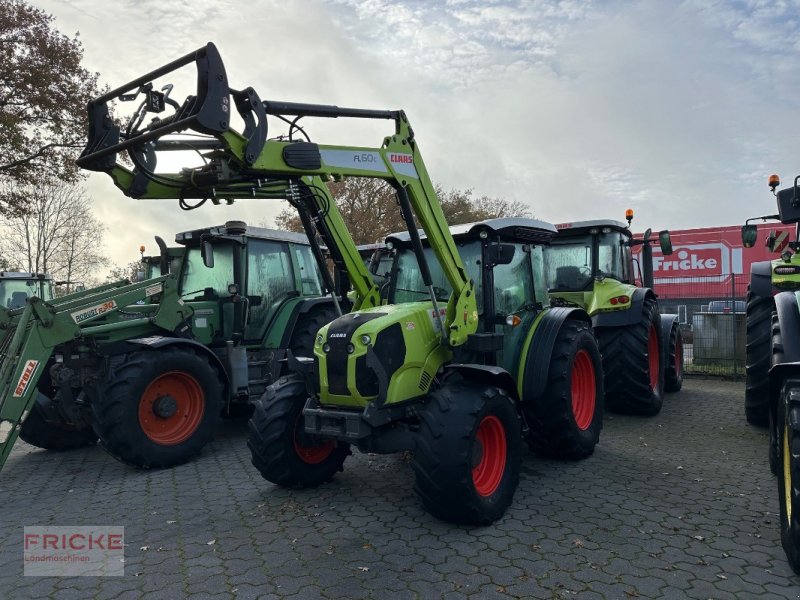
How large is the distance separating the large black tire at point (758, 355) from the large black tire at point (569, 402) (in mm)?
1766

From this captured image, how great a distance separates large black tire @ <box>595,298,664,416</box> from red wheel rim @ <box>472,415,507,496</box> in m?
3.46

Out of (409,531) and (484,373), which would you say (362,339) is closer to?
(484,373)

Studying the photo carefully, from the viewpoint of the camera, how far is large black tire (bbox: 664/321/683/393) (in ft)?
29.2

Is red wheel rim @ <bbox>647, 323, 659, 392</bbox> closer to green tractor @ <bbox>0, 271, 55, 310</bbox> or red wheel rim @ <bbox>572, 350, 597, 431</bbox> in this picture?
red wheel rim @ <bbox>572, 350, 597, 431</bbox>

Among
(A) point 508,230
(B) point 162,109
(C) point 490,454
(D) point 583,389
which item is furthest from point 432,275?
(B) point 162,109

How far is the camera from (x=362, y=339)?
4223 mm

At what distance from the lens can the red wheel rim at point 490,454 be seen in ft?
14.1

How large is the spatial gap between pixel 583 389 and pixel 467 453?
255cm

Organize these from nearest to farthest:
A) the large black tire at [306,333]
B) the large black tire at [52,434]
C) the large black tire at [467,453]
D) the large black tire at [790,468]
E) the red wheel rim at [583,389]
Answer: the large black tire at [790,468]
the large black tire at [467,453]
the red wheel rim at [583,389]
the large black tire at [52,434]
the large black tire at [306,333]

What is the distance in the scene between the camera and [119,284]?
22.8 feet

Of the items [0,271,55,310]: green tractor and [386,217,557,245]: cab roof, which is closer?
[386,217,557,245]: cab roof

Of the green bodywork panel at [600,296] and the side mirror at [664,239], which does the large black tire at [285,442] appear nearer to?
the green bodywork panel at [600,296]

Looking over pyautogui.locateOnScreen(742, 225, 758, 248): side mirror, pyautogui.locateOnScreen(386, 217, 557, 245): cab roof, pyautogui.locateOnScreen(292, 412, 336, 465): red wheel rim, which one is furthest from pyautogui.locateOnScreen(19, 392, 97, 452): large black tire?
pyautogui.locateOnScreen(742, 225, 758, 248): side mirror

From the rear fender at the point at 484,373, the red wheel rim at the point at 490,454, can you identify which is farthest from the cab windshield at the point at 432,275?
the red wheel rim at the point at 490,454
